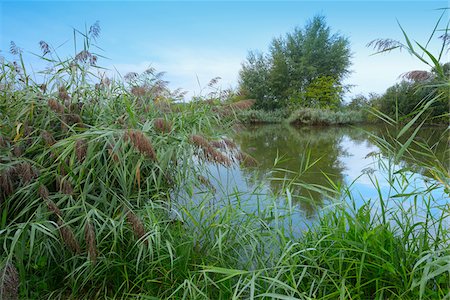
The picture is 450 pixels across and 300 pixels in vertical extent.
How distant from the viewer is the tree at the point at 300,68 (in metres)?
15.5

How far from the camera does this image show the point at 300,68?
15.6 meters

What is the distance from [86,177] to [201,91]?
4.72 ft

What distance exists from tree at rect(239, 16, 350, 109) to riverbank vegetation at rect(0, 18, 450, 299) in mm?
14064

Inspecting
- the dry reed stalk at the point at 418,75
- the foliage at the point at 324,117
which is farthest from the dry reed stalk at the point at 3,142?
the foliage at the point at 324,117

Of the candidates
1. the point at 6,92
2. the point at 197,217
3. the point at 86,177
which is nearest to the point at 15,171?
the point at 86,177

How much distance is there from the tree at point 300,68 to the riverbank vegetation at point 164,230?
46.1 ft

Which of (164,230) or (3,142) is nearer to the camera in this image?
(164,230)

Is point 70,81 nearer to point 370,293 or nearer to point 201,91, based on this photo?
point 201,91

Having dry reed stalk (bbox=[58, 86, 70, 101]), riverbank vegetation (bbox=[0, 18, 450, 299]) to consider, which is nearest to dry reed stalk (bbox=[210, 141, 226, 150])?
riverbank vegetation (bbox=[0, 18, 450, 299])

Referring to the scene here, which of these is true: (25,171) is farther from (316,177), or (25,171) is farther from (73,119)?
(316,177)

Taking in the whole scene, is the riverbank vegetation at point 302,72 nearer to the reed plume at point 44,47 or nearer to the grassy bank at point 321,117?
the grassy bank at point 321,117

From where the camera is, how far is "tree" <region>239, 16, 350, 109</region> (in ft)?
50.8

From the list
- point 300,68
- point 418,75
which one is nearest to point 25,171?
point 418,75

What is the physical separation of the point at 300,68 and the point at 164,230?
1574 centimetres
